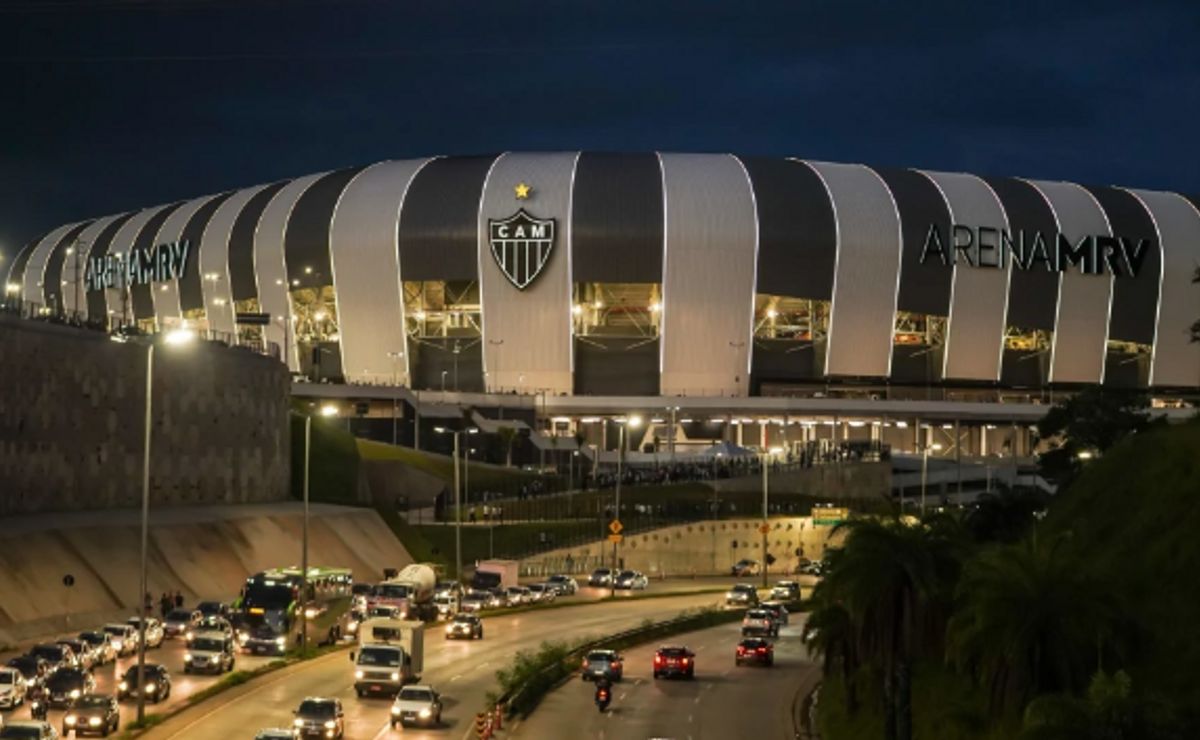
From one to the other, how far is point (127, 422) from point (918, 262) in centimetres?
8089

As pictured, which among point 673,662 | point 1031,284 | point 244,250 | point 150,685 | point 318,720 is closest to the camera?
point 318,720

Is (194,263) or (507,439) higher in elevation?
(194,263)

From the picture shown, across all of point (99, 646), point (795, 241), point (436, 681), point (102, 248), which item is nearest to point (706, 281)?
point (795, 241)

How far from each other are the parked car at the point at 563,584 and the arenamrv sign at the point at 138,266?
255ft

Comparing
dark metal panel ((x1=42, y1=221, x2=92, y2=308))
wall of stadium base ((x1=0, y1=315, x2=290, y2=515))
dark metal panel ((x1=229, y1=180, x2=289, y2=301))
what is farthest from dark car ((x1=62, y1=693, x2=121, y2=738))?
dark metal panel ((x1=42, y1=221, x2=92, y2=308))

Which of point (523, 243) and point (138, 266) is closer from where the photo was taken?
point (523, 243)

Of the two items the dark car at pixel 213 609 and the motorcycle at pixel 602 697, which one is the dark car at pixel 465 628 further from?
the motorcycle at pixel 602 697

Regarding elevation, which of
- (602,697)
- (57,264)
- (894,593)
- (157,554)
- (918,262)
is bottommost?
(602,697)

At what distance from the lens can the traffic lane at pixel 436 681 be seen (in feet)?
135

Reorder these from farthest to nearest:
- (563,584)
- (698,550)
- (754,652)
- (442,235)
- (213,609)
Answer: (442,235) < (698,550) < (563,584) < (213,609) < (754,652)

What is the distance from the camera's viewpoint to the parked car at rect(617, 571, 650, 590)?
284 feet

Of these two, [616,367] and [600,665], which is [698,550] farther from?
[600,665]

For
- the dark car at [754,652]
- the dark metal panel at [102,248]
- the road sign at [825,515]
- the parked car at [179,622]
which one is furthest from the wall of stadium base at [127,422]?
the dark metal panel at [102,248]

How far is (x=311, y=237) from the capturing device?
141625 mm
